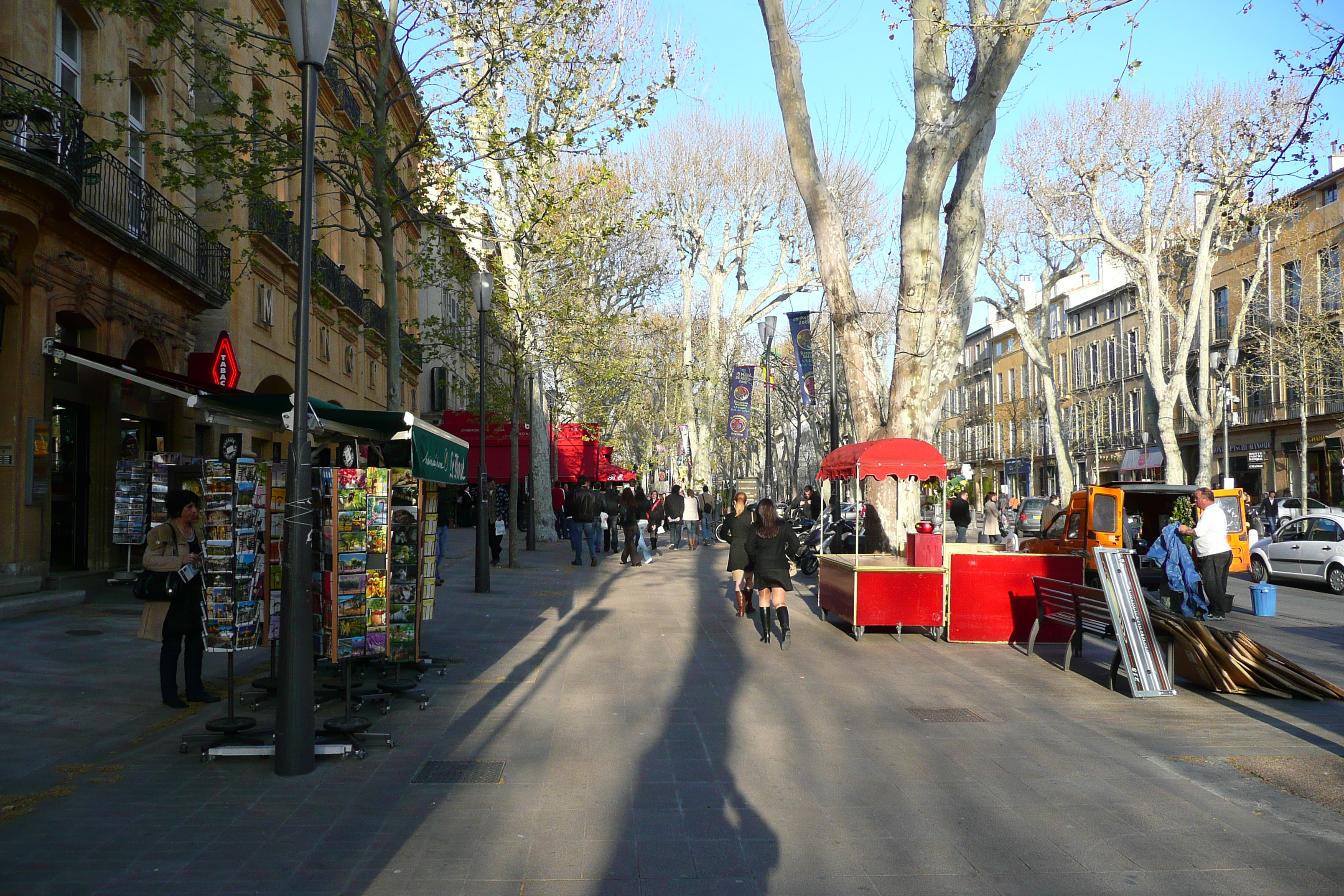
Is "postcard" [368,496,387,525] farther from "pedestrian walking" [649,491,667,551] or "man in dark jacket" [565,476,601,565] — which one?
"pedestrian walking" [649,491,667,551]

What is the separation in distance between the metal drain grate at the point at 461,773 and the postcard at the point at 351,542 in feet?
5.33

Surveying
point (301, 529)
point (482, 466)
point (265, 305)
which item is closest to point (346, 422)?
point (301, 529)

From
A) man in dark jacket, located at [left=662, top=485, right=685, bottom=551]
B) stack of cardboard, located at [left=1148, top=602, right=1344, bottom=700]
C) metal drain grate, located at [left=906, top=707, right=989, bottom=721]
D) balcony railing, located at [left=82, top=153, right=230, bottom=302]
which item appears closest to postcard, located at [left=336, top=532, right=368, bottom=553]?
metal drain grate, located at [left=906, top=707, right=989, bottom=721]

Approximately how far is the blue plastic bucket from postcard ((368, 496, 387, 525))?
12.5 m

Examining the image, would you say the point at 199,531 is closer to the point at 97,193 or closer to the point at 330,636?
the point at 330,636

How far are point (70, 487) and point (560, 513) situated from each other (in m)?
22.5

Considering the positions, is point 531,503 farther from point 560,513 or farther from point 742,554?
point 742,554

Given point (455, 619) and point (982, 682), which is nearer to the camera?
point (982, 682)

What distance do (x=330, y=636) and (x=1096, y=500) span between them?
13659 mm

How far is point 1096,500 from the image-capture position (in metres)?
17.5

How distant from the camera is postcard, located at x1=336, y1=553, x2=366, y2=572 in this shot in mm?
7477

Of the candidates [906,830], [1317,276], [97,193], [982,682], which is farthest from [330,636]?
[1317,276]

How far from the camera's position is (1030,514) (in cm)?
3712

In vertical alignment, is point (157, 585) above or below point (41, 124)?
below
